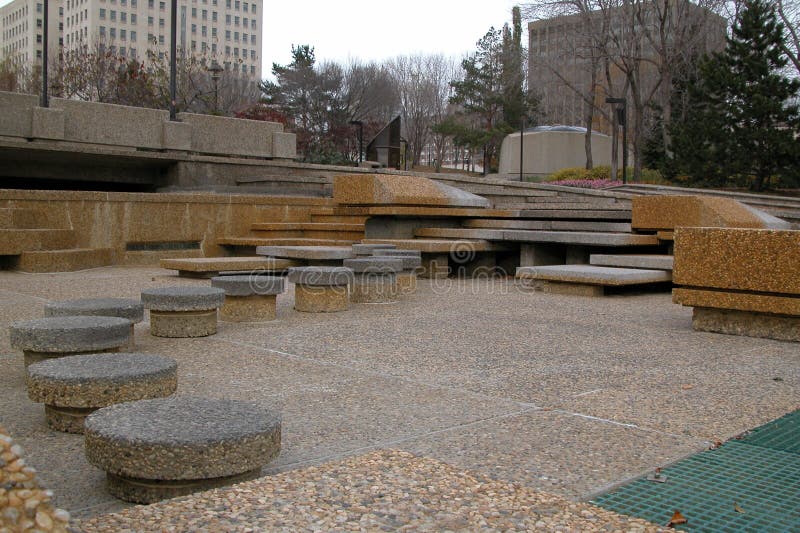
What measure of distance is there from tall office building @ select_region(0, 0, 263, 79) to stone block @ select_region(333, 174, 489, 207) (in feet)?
338

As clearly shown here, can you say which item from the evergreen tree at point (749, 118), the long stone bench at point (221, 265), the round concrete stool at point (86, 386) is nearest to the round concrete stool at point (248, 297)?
the long stone bench at point (221, 265)

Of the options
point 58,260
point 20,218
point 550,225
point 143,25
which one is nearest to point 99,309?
point 58,260

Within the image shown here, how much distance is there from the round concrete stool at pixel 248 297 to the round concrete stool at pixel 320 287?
571 millimetres

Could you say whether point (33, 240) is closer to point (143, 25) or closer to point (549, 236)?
point (549, 236)

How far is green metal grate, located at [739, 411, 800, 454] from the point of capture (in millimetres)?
4004

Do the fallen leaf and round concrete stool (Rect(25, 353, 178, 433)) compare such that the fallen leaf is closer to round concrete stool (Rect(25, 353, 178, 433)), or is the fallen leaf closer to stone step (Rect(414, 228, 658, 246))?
round concrete stool (Rect(25, 353, 178, 433))

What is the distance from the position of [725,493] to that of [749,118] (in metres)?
28.3

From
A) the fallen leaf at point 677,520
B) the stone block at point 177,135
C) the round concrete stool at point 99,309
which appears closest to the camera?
the fallen leaf at point 677,520

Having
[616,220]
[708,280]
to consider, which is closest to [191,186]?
[616,220]

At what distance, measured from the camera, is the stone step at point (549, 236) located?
11.3 m

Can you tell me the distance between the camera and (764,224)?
37.2ft

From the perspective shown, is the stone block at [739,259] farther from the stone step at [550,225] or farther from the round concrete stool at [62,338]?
the round concrete stool at [62,338]

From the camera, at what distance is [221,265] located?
35.4ft

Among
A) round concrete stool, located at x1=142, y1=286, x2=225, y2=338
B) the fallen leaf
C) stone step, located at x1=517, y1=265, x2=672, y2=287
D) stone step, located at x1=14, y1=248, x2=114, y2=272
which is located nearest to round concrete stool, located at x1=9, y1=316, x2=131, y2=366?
round concrete stool, located at x1=142, y1=286, x2=225, y2=338
